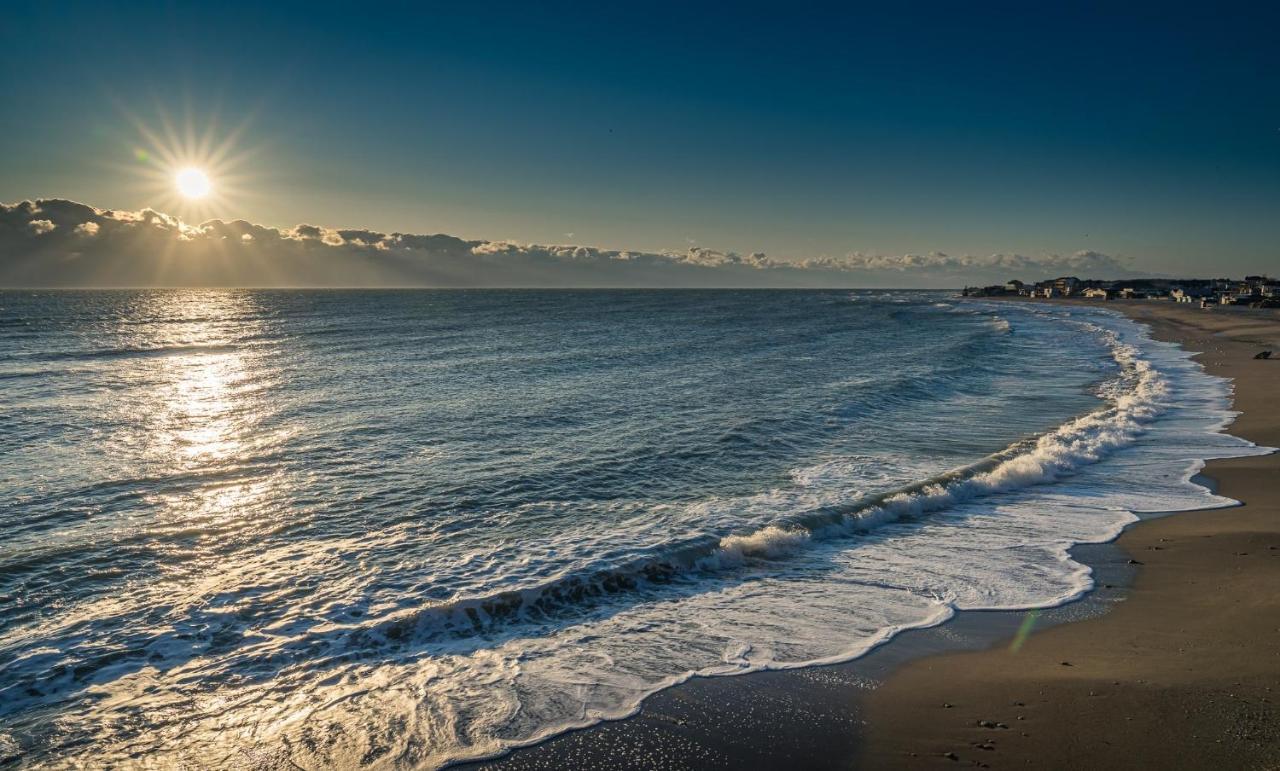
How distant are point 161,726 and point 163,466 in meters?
13.7

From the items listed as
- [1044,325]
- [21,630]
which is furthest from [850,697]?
[1044,325]

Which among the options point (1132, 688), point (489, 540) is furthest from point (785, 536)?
point (1132, 688)

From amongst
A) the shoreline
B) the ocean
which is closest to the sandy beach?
the shoreline

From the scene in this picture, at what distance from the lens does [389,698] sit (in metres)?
8.13

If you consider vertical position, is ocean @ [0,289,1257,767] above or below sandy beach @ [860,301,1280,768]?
below

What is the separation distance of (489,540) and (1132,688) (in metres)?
10.2

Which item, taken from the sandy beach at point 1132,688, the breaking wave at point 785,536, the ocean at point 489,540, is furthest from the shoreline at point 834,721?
the breaking wave at point 785,536

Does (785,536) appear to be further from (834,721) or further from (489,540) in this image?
(834,721)

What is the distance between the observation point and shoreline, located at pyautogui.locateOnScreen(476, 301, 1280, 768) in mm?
6707

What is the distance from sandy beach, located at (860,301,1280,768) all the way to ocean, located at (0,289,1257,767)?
1254 millimetres

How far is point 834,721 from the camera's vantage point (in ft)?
24.2

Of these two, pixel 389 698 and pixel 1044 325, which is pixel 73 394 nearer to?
pixel 389 698

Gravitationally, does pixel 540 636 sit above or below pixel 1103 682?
below

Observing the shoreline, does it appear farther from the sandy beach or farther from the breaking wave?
the breaking wave
